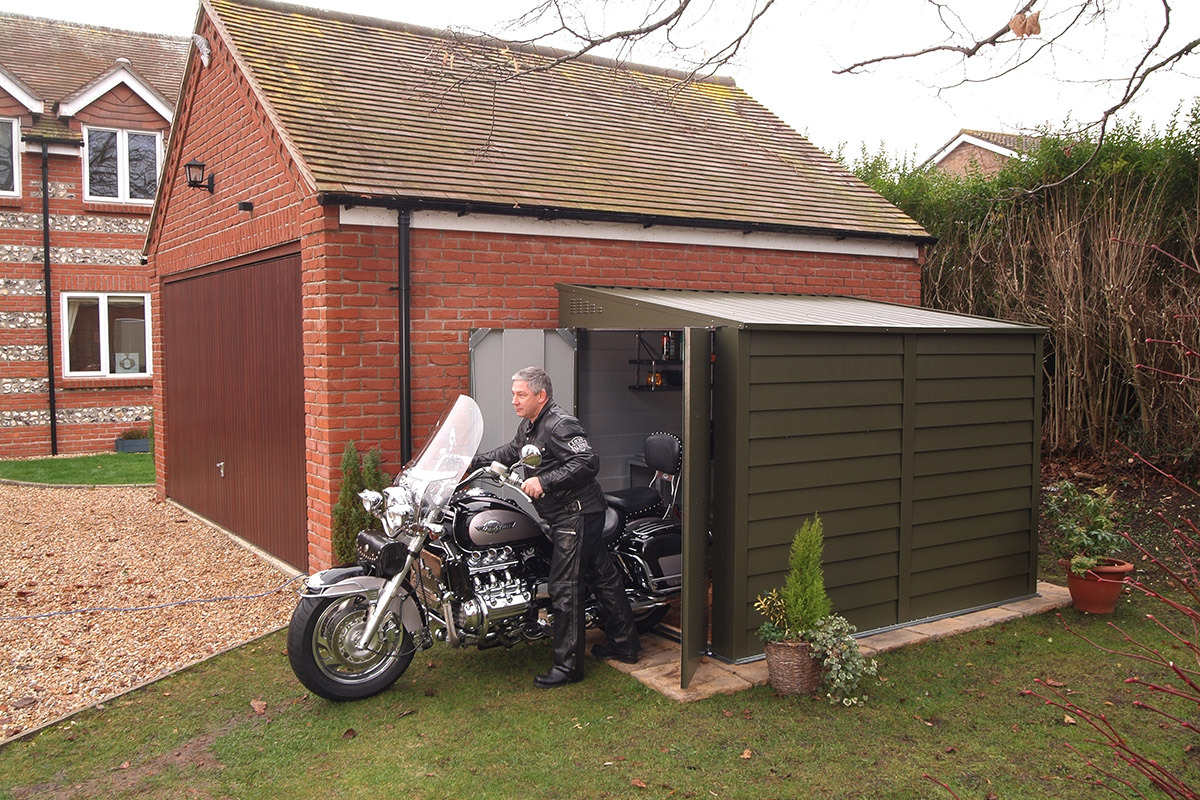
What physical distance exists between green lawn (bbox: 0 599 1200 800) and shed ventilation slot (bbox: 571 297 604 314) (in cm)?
245

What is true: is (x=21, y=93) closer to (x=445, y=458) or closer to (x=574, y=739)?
(x=445, y=458)

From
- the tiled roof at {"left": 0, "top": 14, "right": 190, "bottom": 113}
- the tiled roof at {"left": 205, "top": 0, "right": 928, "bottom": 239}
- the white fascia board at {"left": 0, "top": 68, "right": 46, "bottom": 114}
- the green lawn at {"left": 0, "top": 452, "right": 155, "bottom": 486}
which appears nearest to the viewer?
the tiled roof at {"left": 205, "top": 0, "right": 928, "bottom": 239}

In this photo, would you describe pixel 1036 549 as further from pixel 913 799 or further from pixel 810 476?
pixel 913 799

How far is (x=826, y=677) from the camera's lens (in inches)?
196

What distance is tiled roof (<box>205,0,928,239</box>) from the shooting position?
7285 millimetres

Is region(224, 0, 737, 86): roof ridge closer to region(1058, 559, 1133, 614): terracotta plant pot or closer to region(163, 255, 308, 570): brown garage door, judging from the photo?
region(163, 255, 308, 570): brown garage door

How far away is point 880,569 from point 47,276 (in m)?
14.6

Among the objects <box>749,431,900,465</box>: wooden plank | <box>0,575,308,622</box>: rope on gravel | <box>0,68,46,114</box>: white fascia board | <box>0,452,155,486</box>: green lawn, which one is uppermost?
<box>0,68,46,114</box>: white fascia board

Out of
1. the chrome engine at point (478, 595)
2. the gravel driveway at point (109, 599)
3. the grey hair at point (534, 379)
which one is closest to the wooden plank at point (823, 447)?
the grey hair at point (534, 379)

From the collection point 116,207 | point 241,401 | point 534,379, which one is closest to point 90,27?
point 116,207

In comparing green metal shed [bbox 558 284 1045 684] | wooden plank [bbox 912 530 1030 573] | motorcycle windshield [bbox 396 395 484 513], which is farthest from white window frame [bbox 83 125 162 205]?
wooden plank [bbox 912 530 1030 573]

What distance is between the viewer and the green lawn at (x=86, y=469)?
1289 cm

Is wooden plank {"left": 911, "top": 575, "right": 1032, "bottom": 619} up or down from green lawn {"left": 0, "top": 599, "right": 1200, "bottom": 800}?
up

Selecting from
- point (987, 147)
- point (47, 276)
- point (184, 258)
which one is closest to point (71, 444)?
point (47, 276)
